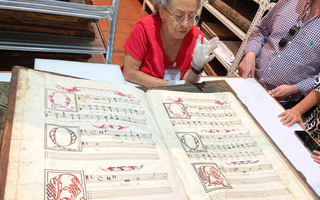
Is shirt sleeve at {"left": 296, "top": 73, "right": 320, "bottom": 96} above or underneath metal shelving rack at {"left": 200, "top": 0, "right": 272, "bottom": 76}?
underneath

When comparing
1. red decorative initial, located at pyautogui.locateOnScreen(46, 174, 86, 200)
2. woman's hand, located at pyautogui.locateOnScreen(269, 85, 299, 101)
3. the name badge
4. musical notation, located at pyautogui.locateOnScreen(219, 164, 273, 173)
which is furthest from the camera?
woman's hand, located at pyautogui.locateOnScreen(269, 85, 299, 101)

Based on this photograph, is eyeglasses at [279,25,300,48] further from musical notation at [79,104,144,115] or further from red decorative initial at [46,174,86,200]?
red decorative initial at [46,174,86,200]

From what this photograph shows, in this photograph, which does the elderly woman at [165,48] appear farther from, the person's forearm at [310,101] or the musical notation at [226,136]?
the person's forearm at [310,101]

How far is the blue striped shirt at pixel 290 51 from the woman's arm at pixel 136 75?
2.55 ft

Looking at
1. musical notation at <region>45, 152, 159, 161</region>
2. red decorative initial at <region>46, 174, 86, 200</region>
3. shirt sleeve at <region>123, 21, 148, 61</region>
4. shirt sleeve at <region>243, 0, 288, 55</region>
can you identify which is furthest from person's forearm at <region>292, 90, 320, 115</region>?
red decorative initial at <region>46, 174, 86, 200</region>

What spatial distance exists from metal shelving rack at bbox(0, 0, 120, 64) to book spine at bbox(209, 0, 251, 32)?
4.66ft

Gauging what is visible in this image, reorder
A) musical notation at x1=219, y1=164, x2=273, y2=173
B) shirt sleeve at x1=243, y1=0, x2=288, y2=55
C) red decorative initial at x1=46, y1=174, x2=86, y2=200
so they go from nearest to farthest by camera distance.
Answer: red decorative initial at x1=46, y1=174, x2=86, y2=200, musical notation at x1=219, y1=164, x2=273, y2=173, shirt sleeve at x1=243, y1=0, x2=288, y2=55

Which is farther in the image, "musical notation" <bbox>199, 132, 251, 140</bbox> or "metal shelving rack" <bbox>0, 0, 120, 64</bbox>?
"metal shelving rack" <bbox>0, 0, 120, 64</bbox>

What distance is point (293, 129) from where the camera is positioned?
3.70 ft

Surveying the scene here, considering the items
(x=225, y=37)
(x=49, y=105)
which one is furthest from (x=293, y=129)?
(x=225, y=37)

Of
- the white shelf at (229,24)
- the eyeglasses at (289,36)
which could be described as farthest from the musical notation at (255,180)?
the white shelf at (229,24)

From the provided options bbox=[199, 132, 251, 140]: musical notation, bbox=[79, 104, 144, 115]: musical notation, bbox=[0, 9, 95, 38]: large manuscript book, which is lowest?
bbox=[199, 132, 251, 140]: musical notation

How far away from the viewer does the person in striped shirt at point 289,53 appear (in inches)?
57.0

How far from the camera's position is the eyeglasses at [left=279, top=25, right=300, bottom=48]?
147cm
